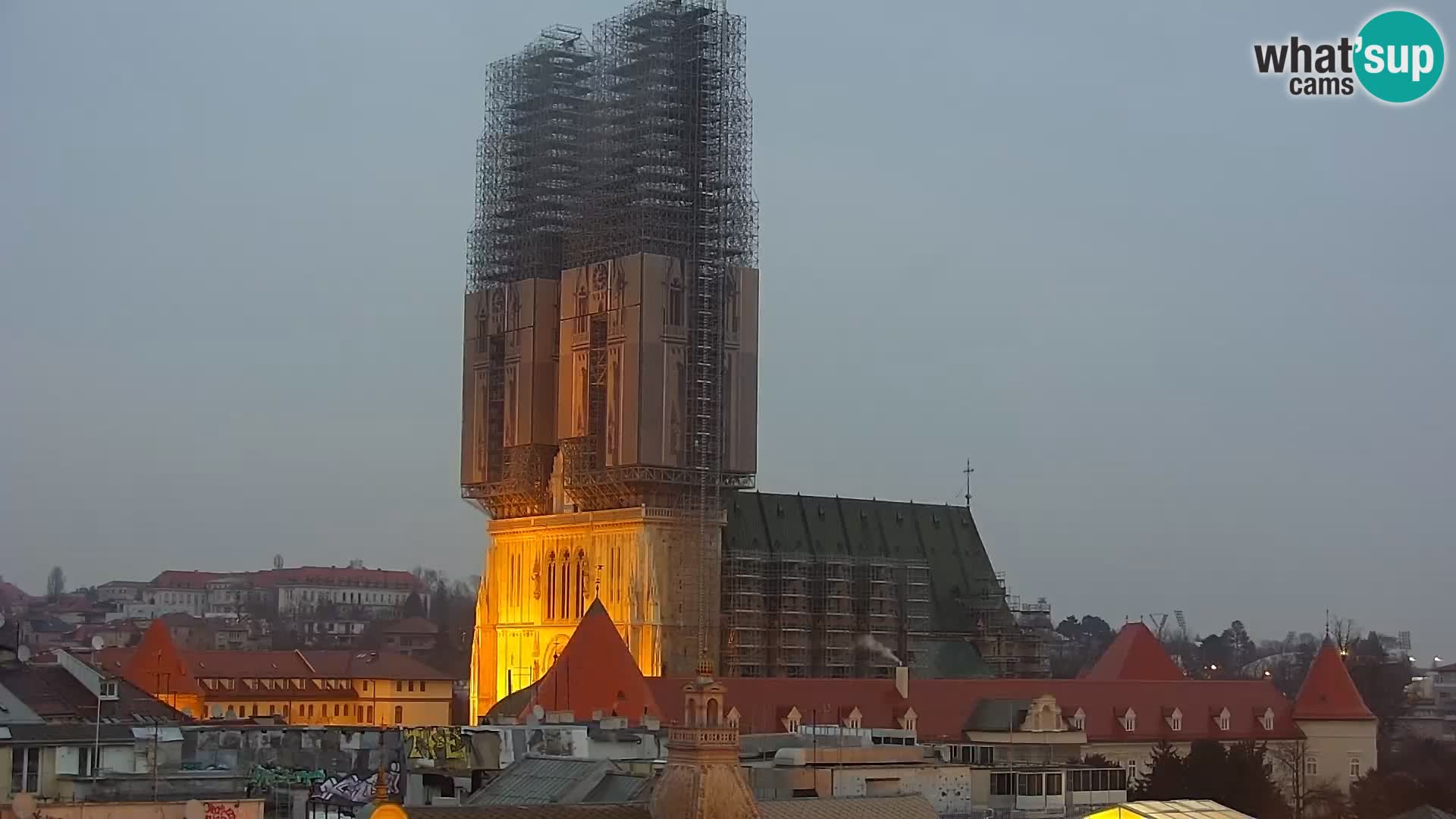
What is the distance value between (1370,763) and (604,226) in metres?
40.4

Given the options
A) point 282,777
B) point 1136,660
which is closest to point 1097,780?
point 282,777

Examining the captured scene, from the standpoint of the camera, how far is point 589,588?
10381cm

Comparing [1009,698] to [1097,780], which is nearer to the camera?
[1097,780]

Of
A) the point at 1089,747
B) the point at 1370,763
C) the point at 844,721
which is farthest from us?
the point at 1370,763

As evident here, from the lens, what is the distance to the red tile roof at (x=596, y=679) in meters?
91.2

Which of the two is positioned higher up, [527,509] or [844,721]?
[527,509]

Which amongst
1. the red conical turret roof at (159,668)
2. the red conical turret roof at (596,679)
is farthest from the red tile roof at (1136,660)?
the red conical turret roof at (159,668)

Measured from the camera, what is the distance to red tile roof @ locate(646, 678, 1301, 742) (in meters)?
95.2

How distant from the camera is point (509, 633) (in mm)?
107625

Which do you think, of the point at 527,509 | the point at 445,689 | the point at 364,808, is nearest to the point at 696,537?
the point at 527,509

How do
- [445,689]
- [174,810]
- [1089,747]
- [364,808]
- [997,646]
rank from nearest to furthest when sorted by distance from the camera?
[174,810], [364,808], [1089,747], [997,646], [445,689]

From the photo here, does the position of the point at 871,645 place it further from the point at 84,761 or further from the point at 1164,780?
the point at 84,761

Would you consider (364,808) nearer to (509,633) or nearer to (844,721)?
(844,721)

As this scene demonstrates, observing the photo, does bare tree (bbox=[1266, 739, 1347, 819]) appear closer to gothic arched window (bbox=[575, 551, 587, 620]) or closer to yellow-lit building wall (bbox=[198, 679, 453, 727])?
gothic arched window (bbox=[575, 551, 587, 620])
